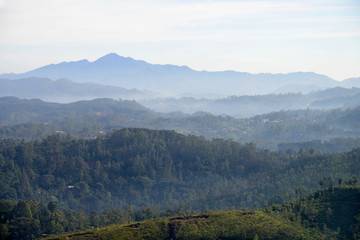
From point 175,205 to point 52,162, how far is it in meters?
20.5

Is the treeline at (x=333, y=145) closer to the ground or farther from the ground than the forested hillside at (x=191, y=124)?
closer to the ground

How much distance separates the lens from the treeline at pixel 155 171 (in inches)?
1919

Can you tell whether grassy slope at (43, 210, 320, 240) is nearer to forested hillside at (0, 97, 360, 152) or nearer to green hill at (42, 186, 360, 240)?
green hill at (42, 186, 360, 240)

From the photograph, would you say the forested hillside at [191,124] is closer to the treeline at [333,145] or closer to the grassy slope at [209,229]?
the treeline at [333,145]

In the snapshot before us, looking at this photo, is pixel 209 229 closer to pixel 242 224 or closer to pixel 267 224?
pixel 242 224

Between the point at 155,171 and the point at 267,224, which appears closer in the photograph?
the point at 267,224

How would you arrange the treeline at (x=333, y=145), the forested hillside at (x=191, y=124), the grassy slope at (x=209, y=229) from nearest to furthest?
1. the grassy slope at (x=209, y=229)
2. the treeline at (x=333, y=145)
3. the forested hillside at (x=191, y=124)

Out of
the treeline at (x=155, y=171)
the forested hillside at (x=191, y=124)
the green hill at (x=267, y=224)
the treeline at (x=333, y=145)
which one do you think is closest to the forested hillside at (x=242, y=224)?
the green hill at (x=267, y=224)

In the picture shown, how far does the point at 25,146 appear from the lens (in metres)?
60.8

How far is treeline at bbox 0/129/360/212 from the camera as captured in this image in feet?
160

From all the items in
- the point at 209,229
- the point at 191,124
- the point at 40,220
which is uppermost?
the point at 191,124

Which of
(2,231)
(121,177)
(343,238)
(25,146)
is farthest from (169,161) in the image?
(343,238)

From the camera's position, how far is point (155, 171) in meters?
61.7

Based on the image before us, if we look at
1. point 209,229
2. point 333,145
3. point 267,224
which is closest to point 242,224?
point 267,224
